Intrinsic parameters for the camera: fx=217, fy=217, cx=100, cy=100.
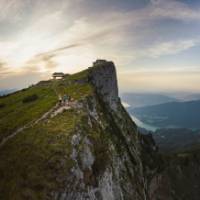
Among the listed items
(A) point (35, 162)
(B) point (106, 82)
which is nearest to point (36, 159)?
(A) point (35, 162)

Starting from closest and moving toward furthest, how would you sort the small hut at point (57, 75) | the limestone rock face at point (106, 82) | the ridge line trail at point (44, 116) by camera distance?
1. the ridge line trail at point (44, 116)
2. the limestone rock face at point (106, 82)
3. the small hut at point (57, 75)

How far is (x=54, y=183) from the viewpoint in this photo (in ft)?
80.1

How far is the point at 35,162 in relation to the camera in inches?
1045

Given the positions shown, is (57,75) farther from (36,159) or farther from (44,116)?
(36,159)

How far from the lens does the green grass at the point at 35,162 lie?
949 inches

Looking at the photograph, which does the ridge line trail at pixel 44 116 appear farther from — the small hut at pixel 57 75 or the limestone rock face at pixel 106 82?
the small hut at pixel 57 75

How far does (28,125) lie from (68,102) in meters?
11.0

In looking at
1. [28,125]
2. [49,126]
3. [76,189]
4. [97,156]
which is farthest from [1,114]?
[76,189]

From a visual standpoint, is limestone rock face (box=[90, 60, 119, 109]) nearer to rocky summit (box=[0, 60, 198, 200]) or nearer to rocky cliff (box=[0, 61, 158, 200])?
rocky summit (box=[0, 60, 198, 200])

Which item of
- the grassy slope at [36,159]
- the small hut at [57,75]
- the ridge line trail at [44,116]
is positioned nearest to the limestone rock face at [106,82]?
the small hut at [57,75]

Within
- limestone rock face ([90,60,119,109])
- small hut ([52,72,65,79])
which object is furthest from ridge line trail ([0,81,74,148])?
small hut ([52,72,65,79])

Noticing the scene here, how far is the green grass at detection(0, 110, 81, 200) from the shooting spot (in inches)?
949

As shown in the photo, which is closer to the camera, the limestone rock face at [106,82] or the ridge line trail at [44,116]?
the ridge line trail at [44,116]

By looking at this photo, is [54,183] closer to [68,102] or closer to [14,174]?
[14,174]
